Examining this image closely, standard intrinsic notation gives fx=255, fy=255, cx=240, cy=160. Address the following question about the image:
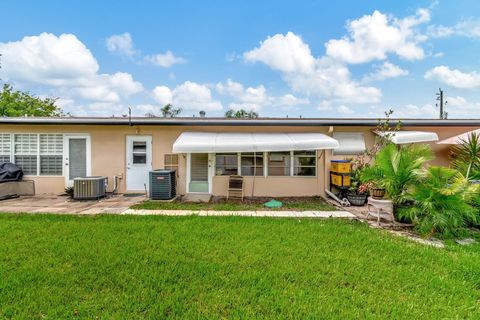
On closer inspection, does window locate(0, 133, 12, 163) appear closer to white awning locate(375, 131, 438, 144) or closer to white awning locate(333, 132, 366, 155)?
white awning locate(333, 132, 366, 155)

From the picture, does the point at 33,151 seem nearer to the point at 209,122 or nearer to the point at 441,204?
the point at 209,122

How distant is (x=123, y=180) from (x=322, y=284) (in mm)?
11996

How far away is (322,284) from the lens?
470 cm

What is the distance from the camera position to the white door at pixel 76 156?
45.1 ft

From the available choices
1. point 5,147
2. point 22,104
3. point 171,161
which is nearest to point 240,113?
point 171,161

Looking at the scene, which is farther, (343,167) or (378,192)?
(343,167)

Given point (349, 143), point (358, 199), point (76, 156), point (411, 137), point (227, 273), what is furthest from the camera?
point (76, 156)

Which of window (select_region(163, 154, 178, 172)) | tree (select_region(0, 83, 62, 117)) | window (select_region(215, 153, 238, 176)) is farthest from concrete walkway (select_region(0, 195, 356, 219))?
tree (select_region(0, 83, 62, 117))

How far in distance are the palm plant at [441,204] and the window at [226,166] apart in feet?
25.9

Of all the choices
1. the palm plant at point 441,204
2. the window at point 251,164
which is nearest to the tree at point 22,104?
the window at point 251,164

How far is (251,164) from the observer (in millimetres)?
13531

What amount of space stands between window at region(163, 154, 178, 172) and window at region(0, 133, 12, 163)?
27.5ft

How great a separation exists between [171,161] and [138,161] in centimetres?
187

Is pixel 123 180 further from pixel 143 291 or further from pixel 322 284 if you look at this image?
pixel 322 284
